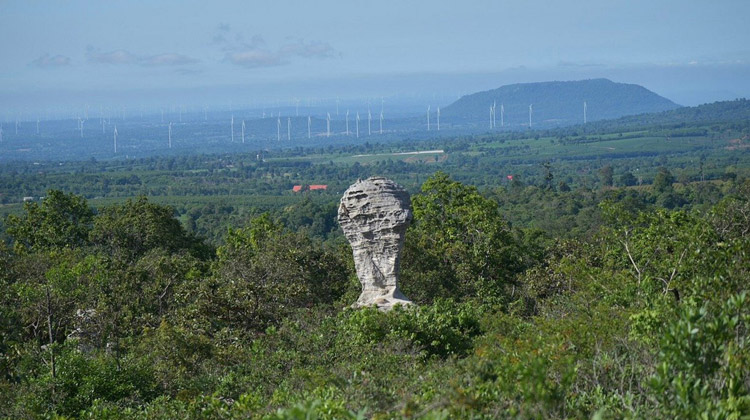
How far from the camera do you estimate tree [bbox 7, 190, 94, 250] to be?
150 feet

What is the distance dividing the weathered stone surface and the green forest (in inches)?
61.3

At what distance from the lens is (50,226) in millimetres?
46250

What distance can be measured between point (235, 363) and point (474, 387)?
991 centimetres

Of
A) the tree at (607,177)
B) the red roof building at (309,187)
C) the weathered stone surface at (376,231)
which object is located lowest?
the red roof building at (309,187)

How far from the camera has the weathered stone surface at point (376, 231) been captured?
2752cm

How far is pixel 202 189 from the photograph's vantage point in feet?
499

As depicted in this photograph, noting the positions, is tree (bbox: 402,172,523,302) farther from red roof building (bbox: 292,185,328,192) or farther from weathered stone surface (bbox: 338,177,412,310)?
red roof building (bbox: 292,185,328,192)

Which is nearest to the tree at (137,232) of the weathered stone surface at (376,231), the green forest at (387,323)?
the green forest at (387,323)

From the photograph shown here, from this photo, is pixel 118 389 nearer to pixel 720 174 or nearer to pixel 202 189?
pixel 720 174

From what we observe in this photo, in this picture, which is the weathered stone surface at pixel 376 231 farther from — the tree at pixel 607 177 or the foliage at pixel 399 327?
the tree at pixel 607 177

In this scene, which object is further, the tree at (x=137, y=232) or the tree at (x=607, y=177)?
the tree at (x=607, y=177)

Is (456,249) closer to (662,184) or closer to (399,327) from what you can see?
(399,327)

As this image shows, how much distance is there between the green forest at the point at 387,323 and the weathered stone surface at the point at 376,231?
5.11 feet

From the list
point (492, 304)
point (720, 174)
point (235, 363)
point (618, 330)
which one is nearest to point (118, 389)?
point (235, 363)
